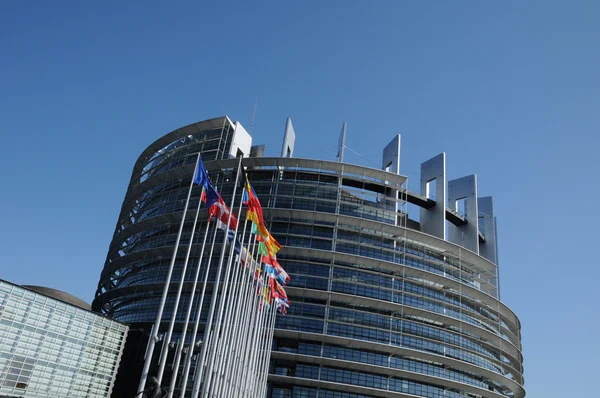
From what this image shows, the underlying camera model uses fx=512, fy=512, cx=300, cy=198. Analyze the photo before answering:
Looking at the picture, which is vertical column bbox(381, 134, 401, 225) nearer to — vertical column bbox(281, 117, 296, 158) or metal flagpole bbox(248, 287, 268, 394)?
vertical column bbox(281, 117, 296, 158)

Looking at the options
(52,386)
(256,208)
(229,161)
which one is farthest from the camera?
(229,161)

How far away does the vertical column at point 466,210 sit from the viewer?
83375 millimetres

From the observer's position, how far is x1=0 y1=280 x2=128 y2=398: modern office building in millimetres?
42344

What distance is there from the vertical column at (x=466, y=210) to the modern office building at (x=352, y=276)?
325 millimetres

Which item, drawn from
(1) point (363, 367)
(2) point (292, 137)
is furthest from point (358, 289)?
(2) point (292, 137)

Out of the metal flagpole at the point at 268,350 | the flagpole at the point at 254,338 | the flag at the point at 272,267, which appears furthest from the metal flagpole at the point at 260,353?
the flag at the point at 272,267

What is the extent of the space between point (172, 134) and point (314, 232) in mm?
30933

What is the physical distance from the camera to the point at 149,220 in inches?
2995

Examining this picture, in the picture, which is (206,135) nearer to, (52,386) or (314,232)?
(314,232)

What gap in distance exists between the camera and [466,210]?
8612cm

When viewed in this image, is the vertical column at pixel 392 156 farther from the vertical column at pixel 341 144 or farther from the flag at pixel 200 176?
the flag at pixel 200 176

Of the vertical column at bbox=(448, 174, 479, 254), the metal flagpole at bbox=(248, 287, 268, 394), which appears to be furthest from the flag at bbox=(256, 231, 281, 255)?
the vertical column at bbox=(448, 174, 479, 254)

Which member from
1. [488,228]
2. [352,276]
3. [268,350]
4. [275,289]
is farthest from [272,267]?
[488,228]

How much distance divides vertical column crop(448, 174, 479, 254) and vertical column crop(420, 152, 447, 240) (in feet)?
22.0
